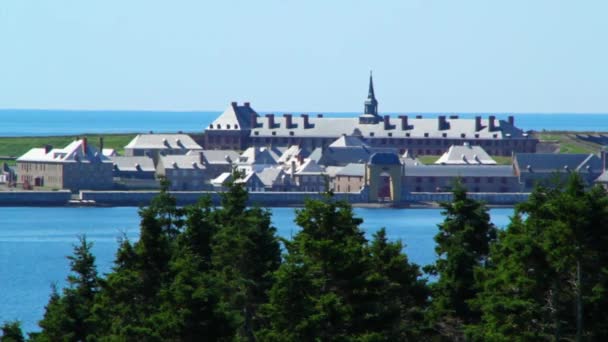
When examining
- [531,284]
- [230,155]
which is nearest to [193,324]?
[531,284]

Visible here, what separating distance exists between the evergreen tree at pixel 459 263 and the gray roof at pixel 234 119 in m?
109

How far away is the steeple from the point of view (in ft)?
448

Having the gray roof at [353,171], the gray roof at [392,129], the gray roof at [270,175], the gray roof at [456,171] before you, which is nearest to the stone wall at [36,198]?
the gray roof at [270,175]

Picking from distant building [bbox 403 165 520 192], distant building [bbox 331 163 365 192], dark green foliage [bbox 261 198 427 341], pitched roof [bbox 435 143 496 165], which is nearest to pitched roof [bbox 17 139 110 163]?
distant building [bbox 331 163 365 192]

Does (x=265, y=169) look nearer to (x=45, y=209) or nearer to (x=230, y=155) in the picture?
(x=230, y=155)

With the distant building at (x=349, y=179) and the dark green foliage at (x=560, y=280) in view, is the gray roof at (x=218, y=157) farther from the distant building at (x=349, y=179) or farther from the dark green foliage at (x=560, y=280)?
the dark green foliage at (x=560, y=280)

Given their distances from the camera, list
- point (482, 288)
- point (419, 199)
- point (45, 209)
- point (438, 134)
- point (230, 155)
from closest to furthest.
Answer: point (482, 288), point (45, 209), point (419, 199), point (230, 155), point (438, 134)

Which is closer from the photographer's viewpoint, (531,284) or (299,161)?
(531,284)

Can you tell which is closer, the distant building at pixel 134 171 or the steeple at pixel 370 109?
the distant building at pixel 134 171

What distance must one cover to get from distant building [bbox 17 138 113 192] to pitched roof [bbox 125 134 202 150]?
565 inches

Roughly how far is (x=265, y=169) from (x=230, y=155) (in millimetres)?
7797

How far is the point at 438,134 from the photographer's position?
432 ft

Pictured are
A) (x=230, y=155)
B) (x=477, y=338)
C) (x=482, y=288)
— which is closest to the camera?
(x=477, y=338)

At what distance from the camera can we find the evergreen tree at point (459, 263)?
24328 mm
